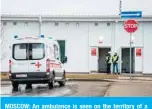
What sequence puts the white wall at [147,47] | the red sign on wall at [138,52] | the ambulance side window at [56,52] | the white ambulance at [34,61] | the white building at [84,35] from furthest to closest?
the white wall at [147,47]
the red sign on wall at [138,52]
the ambulance side window at [56,52]
the white ambulance at [34,61]
the white building at [84,35]

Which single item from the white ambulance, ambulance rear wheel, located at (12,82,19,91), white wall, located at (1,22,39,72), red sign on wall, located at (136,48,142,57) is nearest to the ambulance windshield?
the white ambulance

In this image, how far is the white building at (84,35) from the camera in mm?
16453

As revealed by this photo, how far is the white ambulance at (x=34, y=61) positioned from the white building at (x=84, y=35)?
294 mm

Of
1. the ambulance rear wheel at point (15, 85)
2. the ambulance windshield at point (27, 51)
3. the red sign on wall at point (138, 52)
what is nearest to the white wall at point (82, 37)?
the red sign on wall at point (138, 52)

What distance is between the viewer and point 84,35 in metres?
18.2

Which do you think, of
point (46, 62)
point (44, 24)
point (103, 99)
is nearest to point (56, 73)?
point (46, 62)

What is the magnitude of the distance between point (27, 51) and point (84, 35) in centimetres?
217

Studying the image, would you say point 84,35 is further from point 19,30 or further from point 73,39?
point 19,30

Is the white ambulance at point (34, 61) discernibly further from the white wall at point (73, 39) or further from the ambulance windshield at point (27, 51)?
the white wall at point (73, 39)

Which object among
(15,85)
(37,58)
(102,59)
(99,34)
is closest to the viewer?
(37,58)

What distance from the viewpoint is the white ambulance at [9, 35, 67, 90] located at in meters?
16.7

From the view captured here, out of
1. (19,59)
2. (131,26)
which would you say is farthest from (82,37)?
(19,59)

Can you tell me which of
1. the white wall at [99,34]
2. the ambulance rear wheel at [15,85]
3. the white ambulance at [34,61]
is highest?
the white wall at [99,34]

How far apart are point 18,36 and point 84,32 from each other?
2.29 meters
